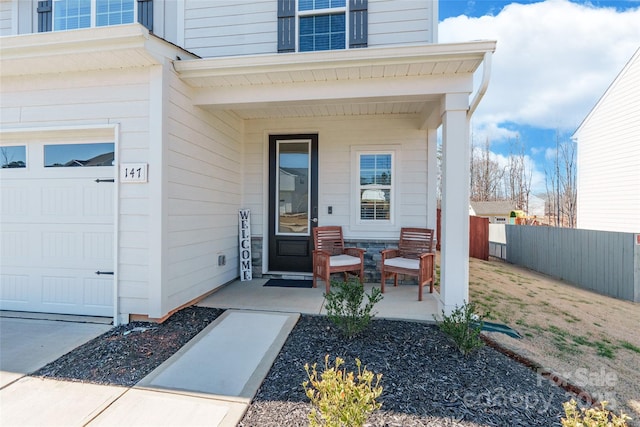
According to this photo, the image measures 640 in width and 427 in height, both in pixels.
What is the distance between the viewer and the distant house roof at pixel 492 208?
61.2 feet

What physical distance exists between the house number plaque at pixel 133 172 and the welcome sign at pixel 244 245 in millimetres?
1973

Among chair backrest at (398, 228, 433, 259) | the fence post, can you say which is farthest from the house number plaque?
the fence post

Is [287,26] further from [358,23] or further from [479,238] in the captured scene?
[479,238]

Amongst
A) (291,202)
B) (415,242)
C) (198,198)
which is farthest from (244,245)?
(415,242)

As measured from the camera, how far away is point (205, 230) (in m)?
3.99

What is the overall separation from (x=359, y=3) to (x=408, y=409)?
4943 mm

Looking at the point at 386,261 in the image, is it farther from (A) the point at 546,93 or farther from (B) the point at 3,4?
(A) the point at 546,93

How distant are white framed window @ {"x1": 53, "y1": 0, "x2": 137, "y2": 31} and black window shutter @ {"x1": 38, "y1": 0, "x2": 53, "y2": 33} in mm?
65

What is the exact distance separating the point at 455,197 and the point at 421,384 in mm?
1991

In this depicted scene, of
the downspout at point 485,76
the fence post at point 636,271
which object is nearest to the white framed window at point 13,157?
the downspout at point 485,76

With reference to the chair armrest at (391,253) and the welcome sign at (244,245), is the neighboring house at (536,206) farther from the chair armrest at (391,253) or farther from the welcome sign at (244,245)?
the welcome sign at (244,245)

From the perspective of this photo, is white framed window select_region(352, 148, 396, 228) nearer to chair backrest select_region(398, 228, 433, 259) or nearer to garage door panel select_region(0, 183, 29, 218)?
chair backrest select_region(398, 228, 433, 259)

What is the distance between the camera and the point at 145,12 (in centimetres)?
457

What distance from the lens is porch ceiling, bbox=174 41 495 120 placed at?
9.95 ft
